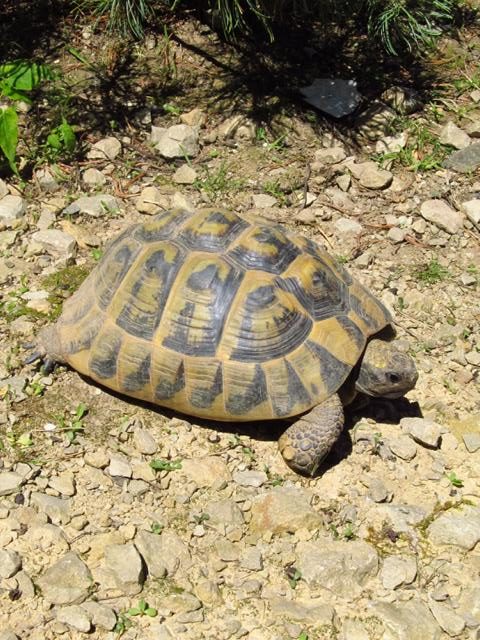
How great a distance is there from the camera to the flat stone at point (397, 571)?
3156 mm

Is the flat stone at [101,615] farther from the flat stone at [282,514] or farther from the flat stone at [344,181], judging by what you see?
the flat stone at [344,181]

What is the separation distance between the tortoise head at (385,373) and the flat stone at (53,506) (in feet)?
4.73

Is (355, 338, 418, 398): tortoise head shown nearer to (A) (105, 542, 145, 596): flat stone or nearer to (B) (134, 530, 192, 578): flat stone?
(B) (134, 530, 192, 578): flat stone

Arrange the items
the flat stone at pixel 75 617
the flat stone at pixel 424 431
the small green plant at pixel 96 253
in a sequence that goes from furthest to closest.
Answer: the small green plant at pixel 96 253 → the flat stone at pixel 424 431 → the flat stone at pixel 75 617

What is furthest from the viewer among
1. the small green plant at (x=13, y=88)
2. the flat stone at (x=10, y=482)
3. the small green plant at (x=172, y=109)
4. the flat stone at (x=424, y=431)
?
the small green plant at (x=172, y=109)

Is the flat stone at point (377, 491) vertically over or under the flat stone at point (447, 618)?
over

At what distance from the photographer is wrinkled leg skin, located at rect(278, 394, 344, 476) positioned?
3.51m

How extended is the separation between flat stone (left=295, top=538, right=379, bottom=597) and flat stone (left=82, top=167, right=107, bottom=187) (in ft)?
9.05

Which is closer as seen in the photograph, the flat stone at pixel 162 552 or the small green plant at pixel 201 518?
the flat stone at pixel 162 552

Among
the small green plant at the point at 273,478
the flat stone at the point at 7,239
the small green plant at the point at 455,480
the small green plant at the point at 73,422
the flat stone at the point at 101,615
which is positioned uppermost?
the flat stone at the point at 7,239

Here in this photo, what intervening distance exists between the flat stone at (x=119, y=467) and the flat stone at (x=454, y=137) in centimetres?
318

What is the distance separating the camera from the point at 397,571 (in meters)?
3.19

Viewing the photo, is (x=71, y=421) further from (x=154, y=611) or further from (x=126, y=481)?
(x=154, y=611)

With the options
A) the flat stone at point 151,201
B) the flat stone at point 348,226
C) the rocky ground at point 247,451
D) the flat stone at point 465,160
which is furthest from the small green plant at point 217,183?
the flat stone at point 465,160
